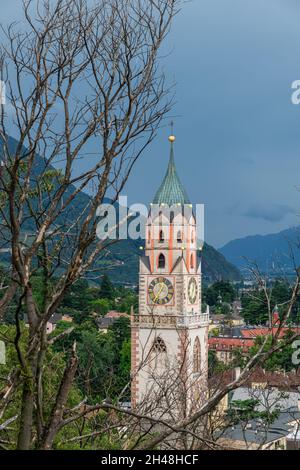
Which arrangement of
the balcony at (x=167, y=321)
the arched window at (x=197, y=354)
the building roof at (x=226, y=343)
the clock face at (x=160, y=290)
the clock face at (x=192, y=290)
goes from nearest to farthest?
the arched window at (x=197, y=354) < the balcony at (x=167, y=321) < the clock face at (x=160, y=290) < the clock face at (x=192, y=290) < the building roof at (x=226, y=343)

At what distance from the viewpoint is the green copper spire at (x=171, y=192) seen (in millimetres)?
27219

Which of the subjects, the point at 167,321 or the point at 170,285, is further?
the point at 170,285

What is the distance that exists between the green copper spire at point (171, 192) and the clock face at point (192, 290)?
9.46 feet

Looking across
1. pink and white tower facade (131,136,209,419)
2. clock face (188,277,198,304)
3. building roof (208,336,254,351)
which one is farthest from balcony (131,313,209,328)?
building roof (208,336,254,351)

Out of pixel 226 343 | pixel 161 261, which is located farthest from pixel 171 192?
pixel 226 343

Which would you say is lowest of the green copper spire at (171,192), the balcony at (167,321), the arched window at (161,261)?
the balcony at (167,321)

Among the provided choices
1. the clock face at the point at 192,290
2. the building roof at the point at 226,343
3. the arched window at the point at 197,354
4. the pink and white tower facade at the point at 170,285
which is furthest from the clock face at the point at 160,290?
the building roof at the point at 226,343

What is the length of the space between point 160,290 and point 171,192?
378 cm

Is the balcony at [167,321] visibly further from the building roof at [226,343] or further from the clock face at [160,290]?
the building roof at [226,343]

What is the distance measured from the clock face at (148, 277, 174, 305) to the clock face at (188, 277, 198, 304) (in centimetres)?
81

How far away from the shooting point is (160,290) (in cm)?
2592

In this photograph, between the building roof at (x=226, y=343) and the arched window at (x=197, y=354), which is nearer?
the arched window at (x=197, y=354)

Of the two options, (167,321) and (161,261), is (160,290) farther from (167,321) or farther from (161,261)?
(167,321)
